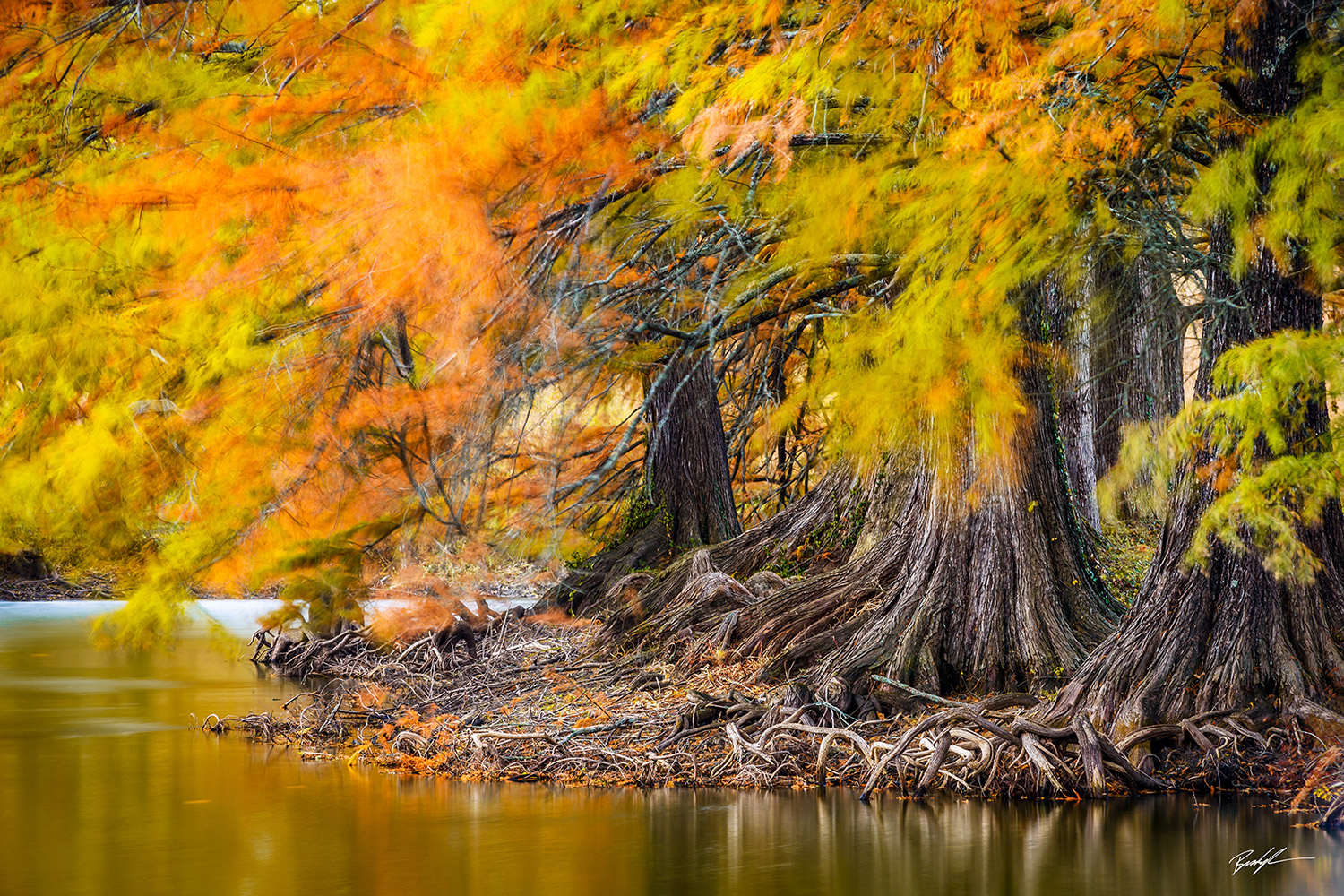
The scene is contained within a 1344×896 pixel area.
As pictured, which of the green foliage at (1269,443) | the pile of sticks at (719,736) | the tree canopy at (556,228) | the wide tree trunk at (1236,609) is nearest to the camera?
the green foliage at (1269,443)

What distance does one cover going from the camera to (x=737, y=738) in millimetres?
9305

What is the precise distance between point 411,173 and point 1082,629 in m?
5.90

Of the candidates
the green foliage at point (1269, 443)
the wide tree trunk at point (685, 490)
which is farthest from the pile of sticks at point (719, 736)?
the wide tree trunk at point (685, 490)

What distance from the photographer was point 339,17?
964cm

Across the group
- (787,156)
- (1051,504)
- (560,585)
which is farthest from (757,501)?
(787,156)

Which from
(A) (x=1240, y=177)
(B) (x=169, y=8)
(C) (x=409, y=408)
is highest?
(B) (x=169, y=8)

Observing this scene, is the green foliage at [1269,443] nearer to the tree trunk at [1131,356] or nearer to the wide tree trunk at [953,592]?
the tree trunk at [1131,356]

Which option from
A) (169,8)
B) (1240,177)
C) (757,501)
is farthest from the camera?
(757,501)

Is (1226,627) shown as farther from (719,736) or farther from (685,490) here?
(685,490)

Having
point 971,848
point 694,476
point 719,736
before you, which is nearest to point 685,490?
point 694,476

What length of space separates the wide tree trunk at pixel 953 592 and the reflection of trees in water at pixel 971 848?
1796 millimetres

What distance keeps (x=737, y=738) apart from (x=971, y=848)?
221cm

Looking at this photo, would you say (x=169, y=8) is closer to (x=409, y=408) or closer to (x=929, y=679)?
(x=409, y=408)
